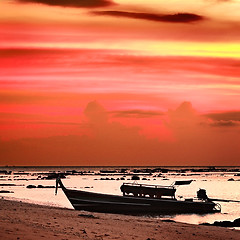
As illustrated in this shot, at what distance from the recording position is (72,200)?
157ft

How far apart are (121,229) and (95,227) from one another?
1.32 meters

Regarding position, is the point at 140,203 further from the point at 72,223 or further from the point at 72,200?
the point at 72,223

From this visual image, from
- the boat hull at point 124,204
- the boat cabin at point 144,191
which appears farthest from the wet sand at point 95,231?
the boat cabin at point 144,191

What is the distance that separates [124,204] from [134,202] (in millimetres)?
1318

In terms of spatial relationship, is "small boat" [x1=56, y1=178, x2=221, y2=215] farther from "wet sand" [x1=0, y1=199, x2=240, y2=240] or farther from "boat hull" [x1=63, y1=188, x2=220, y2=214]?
"wet sand" [x1=0, y1=199, x2=240, y2=240]

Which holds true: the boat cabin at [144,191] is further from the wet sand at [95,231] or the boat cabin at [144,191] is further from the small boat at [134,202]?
the wet sand at [95,231]

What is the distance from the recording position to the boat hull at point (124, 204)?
47406mm

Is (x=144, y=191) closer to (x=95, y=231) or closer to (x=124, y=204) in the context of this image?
(x=124, y=204)

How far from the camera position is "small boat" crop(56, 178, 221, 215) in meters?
47.5

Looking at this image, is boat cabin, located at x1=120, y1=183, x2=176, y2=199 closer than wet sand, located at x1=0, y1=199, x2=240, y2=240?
No

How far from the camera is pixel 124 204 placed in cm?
4888

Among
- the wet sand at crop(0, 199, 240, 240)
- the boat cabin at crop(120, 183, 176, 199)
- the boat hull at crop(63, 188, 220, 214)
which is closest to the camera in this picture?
the wet sand at crop(0, 199, 240, 240)

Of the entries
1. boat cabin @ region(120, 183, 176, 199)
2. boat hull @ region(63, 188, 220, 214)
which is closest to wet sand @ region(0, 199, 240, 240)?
boat hull @ region(63, 188, 220, 214)

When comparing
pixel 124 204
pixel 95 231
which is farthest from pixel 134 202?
pixel 95 231
